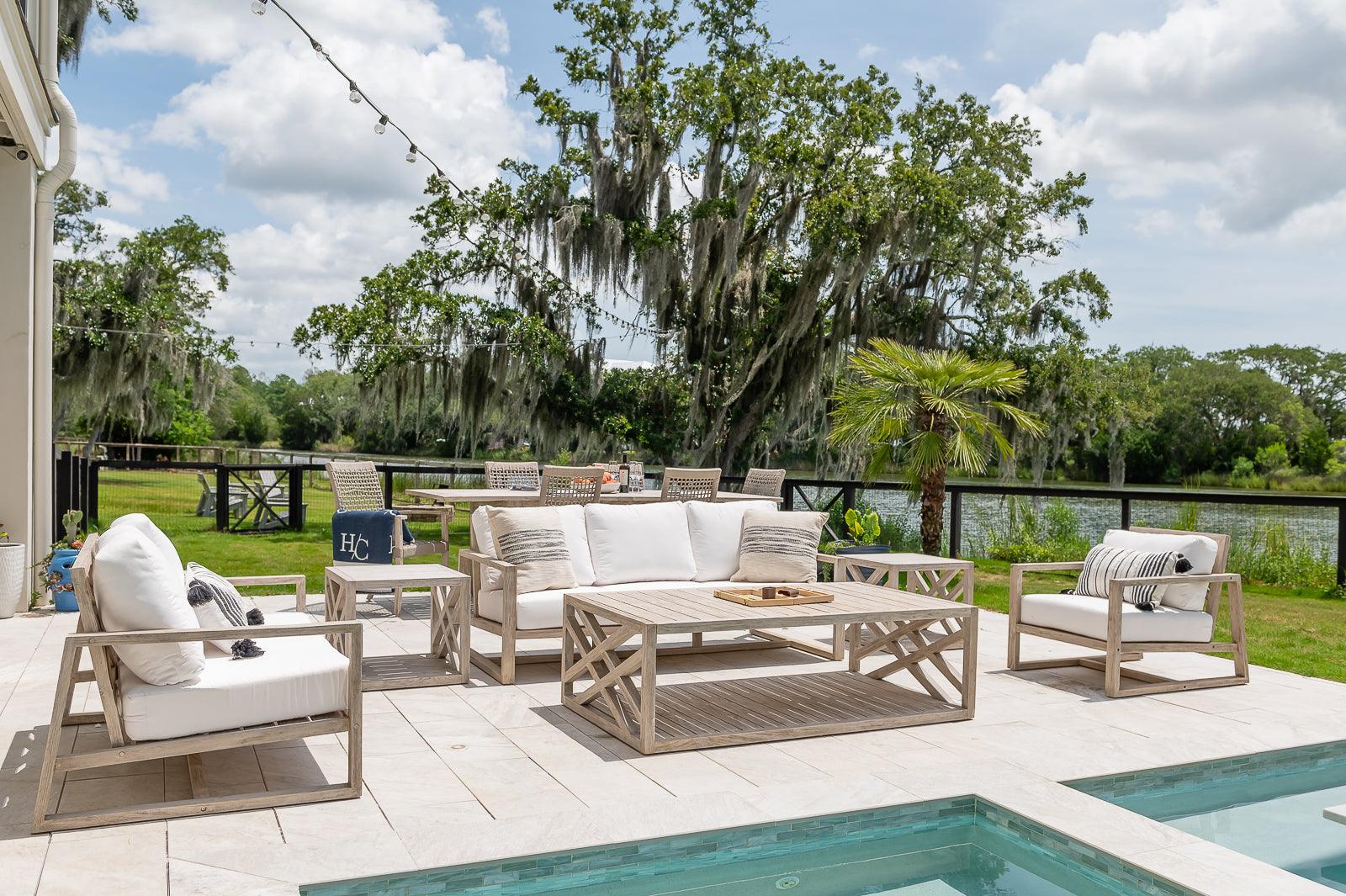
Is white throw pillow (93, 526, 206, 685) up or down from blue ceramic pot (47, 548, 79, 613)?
up

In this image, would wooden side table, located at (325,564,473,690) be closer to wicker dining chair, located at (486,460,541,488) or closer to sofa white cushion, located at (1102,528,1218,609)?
sofa white cushion, located at (1102,528,1218,609)

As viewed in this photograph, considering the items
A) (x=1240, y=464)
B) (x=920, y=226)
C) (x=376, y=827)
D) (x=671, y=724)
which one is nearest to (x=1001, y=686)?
(x=671, y=724)

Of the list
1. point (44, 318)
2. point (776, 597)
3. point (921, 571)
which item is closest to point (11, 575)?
point (44, 318)

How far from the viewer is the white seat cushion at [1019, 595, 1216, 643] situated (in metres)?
4.95

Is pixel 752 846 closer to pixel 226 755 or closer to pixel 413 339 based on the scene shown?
pixel 226 755

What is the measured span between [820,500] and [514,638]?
6.47 meters

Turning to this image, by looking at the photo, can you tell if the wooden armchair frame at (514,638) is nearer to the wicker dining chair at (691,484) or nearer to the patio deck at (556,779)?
the patio deck at (556,779)

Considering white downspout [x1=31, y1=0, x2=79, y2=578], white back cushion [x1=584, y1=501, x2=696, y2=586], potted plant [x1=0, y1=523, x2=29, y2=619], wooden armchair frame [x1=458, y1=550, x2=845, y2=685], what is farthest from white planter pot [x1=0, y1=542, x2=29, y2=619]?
white back cushion [x1=584, y1=501, x2=696, y2=586]

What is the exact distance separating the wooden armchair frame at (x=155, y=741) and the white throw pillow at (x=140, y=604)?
4 cm

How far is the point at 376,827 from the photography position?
9.86ft

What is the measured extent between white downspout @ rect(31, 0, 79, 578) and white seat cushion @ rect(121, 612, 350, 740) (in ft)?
15.1

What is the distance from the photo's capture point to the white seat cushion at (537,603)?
192 inches

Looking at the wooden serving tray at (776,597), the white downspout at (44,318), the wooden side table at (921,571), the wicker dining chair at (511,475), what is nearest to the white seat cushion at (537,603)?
the wooden serving tray at (776,597)

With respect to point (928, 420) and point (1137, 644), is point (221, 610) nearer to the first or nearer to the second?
point (1137, 644)
